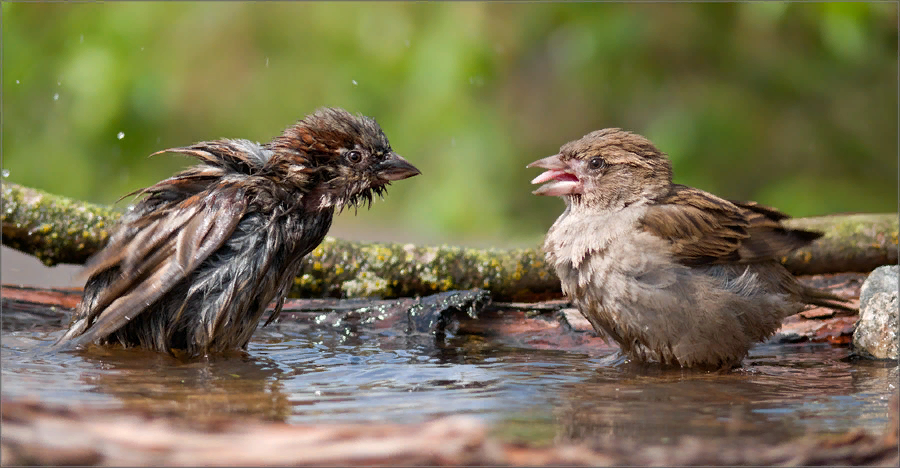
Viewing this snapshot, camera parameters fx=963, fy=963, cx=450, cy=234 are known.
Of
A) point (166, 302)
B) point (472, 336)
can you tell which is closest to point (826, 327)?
point (472, 336)

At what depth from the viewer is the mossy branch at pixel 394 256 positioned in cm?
533

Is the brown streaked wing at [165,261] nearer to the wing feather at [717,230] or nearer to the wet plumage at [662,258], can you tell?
the wet plumage at [662,258]

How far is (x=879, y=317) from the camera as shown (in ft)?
14.6

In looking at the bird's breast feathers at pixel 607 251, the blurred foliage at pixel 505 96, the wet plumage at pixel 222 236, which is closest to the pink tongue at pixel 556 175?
the bird's breast feathers at pixel 607 251

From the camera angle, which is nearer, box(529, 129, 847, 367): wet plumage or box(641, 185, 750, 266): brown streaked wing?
box(529, 129, 847, 367): wet plumage

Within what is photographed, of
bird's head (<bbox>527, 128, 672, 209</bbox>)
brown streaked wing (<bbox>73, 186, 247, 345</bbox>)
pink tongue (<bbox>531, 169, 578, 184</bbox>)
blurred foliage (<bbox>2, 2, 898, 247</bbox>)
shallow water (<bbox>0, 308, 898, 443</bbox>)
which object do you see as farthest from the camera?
blurred foliage (<bbox>2, 2, 898, 247</bbox>)

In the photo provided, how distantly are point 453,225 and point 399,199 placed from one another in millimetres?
1180

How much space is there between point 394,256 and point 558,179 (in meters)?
1.09

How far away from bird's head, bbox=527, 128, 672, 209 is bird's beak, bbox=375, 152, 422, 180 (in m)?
0.64

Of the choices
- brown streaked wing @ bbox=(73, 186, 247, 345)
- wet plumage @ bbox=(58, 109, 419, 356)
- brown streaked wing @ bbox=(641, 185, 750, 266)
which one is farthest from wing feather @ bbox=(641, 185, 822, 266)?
brown streaked wing @ bbox=(73, 186, 247, 345)

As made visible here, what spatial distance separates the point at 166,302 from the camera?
4242mm

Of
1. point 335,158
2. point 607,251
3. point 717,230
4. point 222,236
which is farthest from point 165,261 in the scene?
point 717,230

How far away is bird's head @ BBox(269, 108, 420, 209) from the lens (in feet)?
14.8

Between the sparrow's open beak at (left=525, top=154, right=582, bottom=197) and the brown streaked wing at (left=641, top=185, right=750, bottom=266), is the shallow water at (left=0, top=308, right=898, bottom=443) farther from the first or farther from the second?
the sparrow's open beak at (left=525, top=154, right=582, bottom=197)
